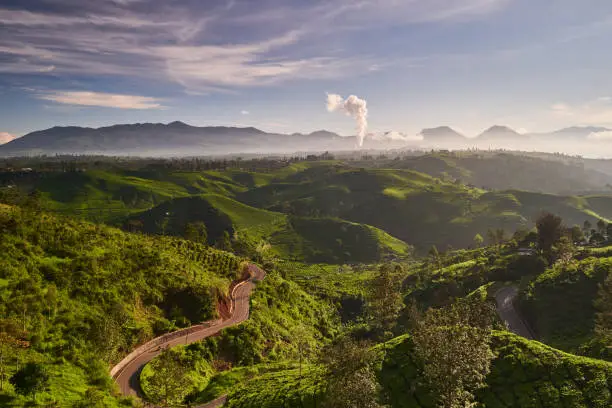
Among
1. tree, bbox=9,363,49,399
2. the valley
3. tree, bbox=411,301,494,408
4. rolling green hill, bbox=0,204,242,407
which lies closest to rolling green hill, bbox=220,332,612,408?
the valley

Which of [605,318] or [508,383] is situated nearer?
[508,383]

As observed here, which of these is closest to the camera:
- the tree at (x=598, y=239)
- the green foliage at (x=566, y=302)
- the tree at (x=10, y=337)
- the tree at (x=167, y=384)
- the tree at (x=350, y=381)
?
the tree at (x=350, y=381)

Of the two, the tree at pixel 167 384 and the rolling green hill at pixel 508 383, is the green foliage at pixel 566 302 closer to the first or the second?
the rolling green hill at pixel 508 383

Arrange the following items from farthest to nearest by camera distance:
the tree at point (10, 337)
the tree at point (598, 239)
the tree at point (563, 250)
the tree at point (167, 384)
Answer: the tree at point (598, 239) → the tree at point (563, 250) → the tree at point (167, 384) → the tree at point (10, 337)

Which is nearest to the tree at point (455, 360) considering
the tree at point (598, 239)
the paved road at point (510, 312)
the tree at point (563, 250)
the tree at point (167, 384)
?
the tree at point (167, 384)

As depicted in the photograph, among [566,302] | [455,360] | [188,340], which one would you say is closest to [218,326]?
[188,340]

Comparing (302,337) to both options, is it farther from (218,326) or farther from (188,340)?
(188,340)
